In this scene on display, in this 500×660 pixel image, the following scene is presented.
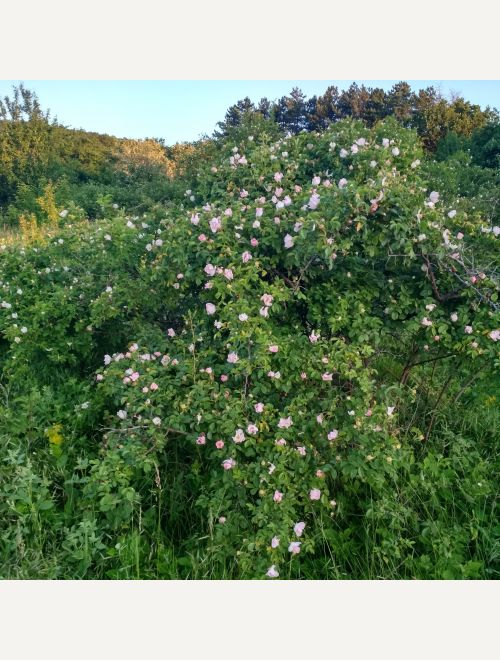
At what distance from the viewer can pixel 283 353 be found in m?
2.19

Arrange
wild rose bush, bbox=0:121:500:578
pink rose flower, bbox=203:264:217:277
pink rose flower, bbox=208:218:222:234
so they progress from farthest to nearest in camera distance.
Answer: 1. pink rose flower, bbox=208:218:222:234
2. pink rose flower, bbox=203:264:217:277
3. wild rose bush, bbox=0:121:500:578

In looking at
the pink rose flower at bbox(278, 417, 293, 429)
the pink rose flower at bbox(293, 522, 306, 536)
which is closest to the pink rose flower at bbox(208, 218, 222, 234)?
the pink rose flower at bbox(278, 417, 293, 429)

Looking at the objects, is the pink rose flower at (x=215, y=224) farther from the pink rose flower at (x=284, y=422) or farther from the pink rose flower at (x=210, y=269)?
the pink rose flower at (x=284, y=422)

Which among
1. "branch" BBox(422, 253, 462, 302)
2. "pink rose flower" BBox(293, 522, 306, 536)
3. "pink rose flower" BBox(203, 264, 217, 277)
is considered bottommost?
"pink rose flower" BBox(293, 522, 306, 536)

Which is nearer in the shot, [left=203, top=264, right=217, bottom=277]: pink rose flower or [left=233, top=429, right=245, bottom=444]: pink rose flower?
[left=233, top=429, right=245, bottom=444]: pink rose flower

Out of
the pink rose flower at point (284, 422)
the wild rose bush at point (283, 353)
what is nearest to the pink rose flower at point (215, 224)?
the wild rose bush at point (283, 353)

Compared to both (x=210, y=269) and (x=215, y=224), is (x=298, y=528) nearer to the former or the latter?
(x=210, y=269)

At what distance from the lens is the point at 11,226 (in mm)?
12195

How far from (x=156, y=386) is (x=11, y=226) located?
11.6 m

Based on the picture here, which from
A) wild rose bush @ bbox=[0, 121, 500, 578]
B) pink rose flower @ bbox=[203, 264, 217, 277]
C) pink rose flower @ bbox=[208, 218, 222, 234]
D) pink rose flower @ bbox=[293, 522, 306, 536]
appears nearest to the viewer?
pink rose flower @ bbox=[293, 522, 306, 536]

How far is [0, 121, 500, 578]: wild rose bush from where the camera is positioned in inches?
81.8

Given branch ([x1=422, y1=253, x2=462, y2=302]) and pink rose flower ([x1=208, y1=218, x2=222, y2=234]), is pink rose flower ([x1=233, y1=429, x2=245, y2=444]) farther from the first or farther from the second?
branch ([x1=422, y1=253, x2=462, y2=302])

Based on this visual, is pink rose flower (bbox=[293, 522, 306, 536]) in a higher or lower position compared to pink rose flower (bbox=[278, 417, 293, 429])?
lower

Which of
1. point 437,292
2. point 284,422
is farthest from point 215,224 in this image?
point 437,292
